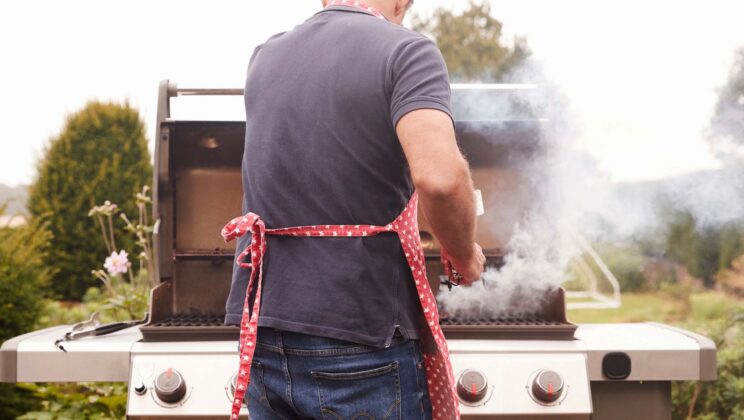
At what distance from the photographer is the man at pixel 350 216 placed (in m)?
1.26

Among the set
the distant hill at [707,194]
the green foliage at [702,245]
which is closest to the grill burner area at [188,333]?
the distant hill at [707,194]

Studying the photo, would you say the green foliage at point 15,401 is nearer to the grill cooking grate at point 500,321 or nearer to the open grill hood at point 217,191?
the open grill hood at point 217,191

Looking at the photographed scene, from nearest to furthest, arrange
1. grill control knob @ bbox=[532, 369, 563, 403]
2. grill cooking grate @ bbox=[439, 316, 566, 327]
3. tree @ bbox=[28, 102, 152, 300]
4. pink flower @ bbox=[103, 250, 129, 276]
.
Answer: grill control knob @ bbox=[532, 369, 563, 403], grill cooking grate @ bbox=[439, 316, 566, 327], pink flower @ bbox=[103, 250, 129, 276], tree @ bbox=[28, 102, 152, 300]

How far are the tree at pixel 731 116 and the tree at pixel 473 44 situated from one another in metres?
5.55

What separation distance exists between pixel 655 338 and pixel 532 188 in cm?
75

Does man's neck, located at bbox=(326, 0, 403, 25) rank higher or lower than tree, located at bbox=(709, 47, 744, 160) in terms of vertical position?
higher

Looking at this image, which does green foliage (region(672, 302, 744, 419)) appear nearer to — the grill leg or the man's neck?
the grill leg

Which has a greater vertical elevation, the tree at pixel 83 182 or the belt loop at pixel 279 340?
the belt loop at pixel 279 340

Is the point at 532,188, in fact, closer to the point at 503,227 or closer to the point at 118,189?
the point at 503,227

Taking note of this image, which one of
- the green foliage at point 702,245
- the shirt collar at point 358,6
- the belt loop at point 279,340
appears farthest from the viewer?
the green foliage at point 702,245

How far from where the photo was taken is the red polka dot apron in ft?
4.33

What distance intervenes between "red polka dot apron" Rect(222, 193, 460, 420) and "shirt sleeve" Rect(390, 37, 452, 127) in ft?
0.76

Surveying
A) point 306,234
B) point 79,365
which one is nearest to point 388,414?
point 306,234

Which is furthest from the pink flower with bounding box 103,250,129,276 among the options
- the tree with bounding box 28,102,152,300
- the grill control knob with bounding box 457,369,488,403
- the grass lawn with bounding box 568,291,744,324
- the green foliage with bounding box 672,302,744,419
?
the grass lawn with bounding box 568,291,744,324
